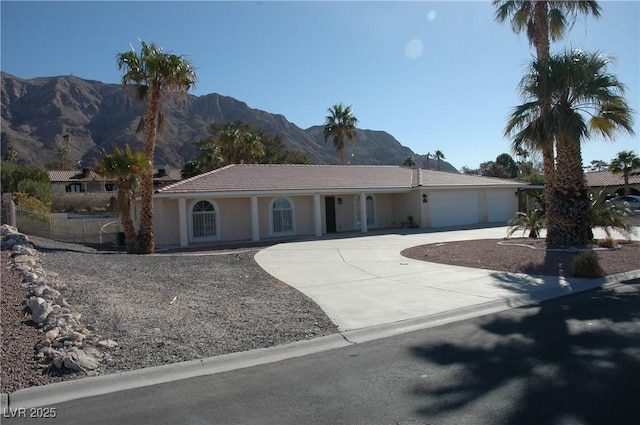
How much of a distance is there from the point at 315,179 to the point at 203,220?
725 centimetres

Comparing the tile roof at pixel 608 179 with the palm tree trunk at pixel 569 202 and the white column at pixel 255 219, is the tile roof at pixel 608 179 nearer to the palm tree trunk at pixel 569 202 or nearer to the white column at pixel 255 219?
the palm tree trunk at pixel 569 202

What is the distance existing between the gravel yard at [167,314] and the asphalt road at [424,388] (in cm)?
80

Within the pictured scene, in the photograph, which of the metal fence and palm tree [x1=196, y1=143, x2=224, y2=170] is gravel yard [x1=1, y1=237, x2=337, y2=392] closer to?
the metal fence

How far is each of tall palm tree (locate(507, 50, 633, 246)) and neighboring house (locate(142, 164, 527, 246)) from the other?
40.4 feet

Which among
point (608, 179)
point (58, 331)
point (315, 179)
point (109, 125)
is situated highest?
point (109, 125)

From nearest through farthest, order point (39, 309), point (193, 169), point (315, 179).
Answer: point (39, 309), point (315, 179), point (193, 169)

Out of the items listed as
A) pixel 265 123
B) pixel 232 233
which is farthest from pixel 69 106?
pixel 232 233

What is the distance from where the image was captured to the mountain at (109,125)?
133500mm

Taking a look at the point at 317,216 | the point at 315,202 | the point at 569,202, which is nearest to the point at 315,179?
the point at 315,202

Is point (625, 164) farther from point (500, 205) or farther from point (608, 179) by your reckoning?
point (500, 205)

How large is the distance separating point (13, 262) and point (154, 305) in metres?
4.34

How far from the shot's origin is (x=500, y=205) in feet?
108

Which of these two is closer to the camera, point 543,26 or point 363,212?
point 543,26

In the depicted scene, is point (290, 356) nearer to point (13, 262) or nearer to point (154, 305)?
point (154, 305)
